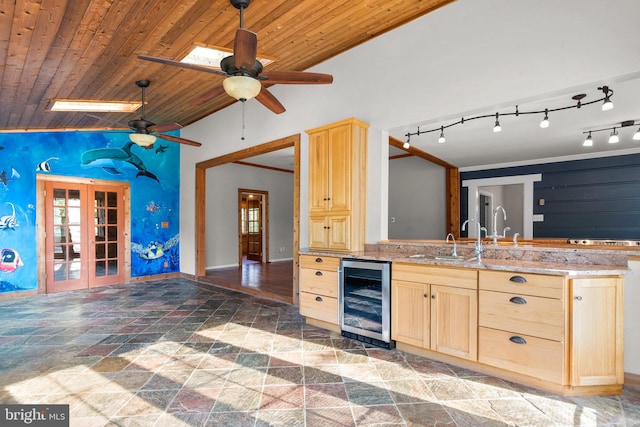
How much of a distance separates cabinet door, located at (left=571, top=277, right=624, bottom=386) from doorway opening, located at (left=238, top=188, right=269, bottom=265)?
22.7 ft

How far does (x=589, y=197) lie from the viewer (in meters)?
5.79

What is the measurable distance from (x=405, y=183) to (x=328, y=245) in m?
4.55

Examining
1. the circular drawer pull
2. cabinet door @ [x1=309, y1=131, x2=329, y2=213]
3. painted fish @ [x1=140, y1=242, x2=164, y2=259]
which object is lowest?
the circular drawer pull

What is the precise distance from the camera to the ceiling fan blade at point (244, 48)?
2.11 m

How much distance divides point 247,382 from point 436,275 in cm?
172

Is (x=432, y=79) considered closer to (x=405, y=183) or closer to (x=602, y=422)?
(x=602, y=422)

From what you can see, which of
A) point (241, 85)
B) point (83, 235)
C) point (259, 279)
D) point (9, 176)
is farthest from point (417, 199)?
point (9, 176)

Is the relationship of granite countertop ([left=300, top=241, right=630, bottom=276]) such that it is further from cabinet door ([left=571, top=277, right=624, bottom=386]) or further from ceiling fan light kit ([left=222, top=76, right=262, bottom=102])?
ceiling fan light kit ([left=222, top=76, right=262, bottom=102])

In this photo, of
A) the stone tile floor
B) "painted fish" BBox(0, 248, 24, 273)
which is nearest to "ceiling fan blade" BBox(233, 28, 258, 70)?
the stone tile floor

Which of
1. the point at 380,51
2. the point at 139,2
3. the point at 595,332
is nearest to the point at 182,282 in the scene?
the point at 139,2

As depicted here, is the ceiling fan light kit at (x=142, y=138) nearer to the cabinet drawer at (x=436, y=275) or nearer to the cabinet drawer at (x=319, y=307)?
the cabinet drawer at (x=319, y=307)

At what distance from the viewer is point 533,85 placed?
2.62m

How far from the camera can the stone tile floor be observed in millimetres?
1922

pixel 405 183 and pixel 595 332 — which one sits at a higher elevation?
pixel 405 183
